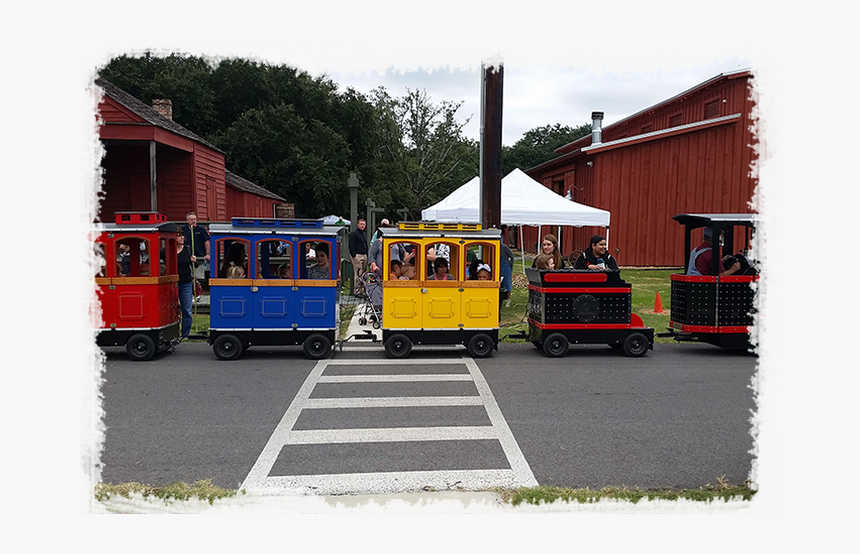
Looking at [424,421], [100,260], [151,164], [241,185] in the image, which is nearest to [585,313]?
[424,421]

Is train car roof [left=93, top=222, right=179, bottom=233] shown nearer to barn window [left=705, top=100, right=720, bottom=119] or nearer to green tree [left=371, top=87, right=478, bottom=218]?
barn window [left=705, top=100, right=720, bottom=119]

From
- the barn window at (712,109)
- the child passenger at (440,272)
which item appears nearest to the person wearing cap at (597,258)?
the child passenger at (440,272)

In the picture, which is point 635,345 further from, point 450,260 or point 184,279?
point 184,279

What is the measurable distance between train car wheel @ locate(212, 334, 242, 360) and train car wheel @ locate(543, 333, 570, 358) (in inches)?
206

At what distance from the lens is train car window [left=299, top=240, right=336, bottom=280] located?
419 inches

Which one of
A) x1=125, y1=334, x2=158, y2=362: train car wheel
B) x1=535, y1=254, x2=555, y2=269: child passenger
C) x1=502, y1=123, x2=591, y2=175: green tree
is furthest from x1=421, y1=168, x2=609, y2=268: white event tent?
x1=502, y1=123, x2=591, y2=175: green tree

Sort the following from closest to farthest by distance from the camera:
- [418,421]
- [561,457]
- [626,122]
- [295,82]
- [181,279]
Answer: [561,457], [418,421], [181,279], [626,122], [295,82]

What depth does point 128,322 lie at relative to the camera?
10391mm

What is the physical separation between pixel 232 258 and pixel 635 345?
7.19 meters

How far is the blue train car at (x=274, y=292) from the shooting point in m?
10.5

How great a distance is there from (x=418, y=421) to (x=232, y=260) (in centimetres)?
528

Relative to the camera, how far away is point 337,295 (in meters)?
11.0

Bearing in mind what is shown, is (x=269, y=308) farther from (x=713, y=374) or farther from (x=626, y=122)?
(x=626, y=122)

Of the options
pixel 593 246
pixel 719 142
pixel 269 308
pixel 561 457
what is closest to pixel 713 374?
pixel 593 246
